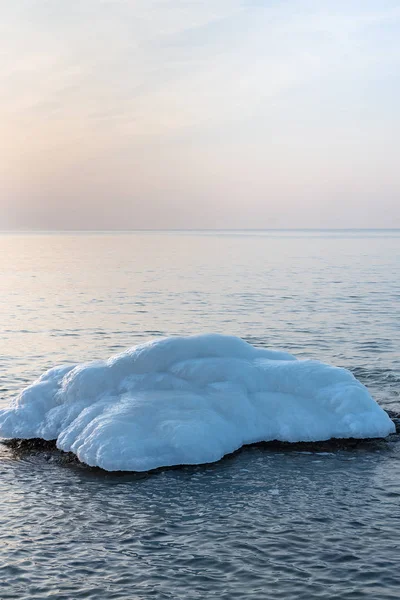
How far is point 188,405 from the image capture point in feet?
62.1

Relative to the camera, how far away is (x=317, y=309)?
4700 cm

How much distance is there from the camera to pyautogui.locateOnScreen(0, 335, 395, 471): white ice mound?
17734 millimetres

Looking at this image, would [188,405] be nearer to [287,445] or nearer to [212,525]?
[287,445]

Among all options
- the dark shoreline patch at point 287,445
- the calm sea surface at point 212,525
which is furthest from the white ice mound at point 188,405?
the calm sea surface at point 212,525

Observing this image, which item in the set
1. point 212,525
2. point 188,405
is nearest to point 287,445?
point 188,405

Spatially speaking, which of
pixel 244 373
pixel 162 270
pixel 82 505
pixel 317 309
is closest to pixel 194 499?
pixel 82 505

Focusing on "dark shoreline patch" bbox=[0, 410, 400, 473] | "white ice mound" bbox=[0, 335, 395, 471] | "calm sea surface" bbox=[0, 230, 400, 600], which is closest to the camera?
"calm sea surface" bbox=[0, 230, 400, 600]

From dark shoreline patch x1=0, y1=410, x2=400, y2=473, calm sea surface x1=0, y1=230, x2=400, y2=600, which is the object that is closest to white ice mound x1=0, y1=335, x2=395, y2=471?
dark shoreline patch x1=0, y1=410, x2=400, y2=473

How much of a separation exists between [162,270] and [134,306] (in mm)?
33682

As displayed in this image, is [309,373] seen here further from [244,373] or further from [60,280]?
[60,280]

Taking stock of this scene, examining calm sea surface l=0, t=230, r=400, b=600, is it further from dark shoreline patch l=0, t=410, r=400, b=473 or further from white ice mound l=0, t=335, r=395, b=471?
white ice mound l=0, t=335, r=395, b=471

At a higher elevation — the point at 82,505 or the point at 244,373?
the point at 244,373

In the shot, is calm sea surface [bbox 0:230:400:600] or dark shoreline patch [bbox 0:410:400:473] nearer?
calm sea surface [bbox 0:230:400:600]

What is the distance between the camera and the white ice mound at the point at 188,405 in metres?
17.7
